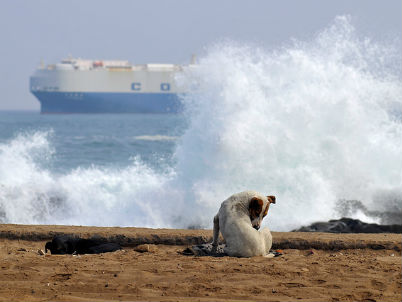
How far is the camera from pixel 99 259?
4.46 metres

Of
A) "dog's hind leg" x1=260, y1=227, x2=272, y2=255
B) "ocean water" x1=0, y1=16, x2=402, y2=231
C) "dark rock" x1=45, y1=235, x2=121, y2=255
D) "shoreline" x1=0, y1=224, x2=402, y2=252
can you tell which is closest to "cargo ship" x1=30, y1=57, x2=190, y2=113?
"ocean water" x1=0, y1=16, x2=402, y2=231

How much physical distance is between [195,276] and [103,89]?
76.4 meters

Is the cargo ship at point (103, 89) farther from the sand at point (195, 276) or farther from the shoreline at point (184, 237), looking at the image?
the sand at point (195, 276)

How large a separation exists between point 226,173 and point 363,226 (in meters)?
2.95

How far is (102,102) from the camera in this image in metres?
79.1

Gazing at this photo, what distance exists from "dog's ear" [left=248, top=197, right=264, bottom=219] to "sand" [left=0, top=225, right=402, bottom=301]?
13.1 inches

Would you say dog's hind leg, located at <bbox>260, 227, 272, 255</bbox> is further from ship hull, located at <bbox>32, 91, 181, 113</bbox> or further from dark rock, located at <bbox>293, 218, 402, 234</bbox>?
ship hull, located at <bbox>32, 91, 181, 113</bbox>

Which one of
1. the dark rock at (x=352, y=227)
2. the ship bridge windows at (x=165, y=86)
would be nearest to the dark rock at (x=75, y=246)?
the dark rock at (x=352, y=227)

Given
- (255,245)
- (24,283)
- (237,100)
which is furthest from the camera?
(237,100)

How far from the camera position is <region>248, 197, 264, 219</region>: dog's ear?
13.8 ft

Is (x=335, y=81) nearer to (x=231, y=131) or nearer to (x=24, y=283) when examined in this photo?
(x=231, y=131)

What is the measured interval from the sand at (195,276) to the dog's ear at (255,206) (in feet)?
1.09

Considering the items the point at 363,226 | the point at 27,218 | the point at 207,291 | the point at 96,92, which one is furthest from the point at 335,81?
the point at 96,92

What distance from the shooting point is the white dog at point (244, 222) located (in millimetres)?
4266
